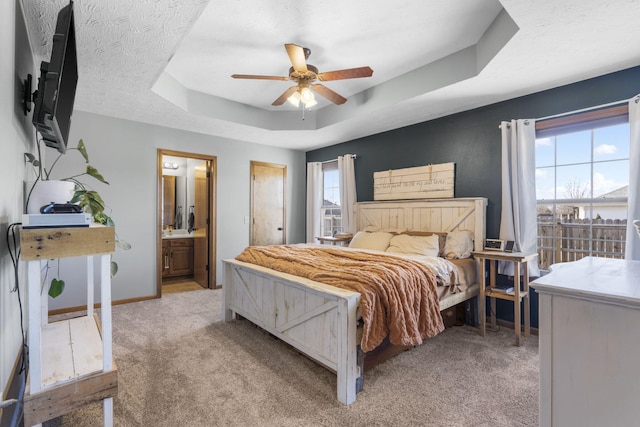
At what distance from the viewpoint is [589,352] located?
1.05m

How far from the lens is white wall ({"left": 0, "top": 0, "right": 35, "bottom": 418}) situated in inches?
53.3

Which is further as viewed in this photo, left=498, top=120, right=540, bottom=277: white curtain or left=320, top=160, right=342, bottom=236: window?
left=320, top=160, right=342, bottom=236: window

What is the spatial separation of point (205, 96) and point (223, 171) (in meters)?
1.29

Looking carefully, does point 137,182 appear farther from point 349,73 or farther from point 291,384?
point 291,384

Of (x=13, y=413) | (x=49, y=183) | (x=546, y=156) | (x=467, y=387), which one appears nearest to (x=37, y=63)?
(x=49, y=183)

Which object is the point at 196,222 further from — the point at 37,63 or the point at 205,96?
the point at 37,63

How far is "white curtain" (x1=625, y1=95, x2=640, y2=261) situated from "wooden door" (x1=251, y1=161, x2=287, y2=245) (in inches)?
180

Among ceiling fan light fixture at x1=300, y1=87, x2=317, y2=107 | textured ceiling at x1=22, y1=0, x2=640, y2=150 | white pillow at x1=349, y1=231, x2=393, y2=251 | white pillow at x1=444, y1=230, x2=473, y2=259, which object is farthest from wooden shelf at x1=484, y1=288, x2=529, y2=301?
ceiling fan light fixture at x1=300, y1=87, x2=317, y2=107

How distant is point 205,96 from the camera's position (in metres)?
3.94

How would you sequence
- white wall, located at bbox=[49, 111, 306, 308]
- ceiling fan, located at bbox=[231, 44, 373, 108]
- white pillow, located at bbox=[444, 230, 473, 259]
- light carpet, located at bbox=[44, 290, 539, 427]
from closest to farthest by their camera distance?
light carpet, located at bbox=[44, 290, 539, 427], ceiling fan, located at bbox=[231, 44, 373, 108], white pillow, located at bbox=[444, 230, 473, 259], white wall, located at bbox=[49, 111, 306, 308]

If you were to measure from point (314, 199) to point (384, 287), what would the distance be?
366 cm

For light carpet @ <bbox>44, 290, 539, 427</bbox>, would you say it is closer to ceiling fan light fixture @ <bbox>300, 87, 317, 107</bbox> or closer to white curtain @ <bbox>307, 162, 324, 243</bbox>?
ceiling fan light fixture @ <bbox>300, 87, 317, 107</bbox>

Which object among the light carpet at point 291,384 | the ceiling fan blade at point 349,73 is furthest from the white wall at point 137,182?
the ceiling fan blade at point 349,73

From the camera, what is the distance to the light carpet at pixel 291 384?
1.81m
